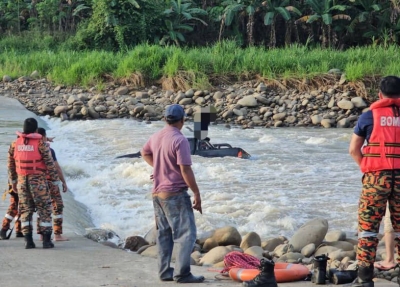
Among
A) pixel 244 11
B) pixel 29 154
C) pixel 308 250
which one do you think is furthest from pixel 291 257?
pixel 244 11

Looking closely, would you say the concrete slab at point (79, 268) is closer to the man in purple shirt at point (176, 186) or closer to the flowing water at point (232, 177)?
the man in purple shirt at point (176, 186)

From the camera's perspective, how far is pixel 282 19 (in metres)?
41.6

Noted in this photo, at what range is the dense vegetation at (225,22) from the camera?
1511 inches

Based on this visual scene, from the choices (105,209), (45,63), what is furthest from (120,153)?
(45,63)

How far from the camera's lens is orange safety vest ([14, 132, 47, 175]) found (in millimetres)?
9125

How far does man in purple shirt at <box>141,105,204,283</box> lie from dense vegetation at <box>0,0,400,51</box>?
99.5ft

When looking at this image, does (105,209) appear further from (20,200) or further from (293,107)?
(293,107)

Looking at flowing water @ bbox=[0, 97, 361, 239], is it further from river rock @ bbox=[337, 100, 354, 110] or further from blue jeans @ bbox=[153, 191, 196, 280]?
blue jeans @ bbox=[153, 191, 196, 280]

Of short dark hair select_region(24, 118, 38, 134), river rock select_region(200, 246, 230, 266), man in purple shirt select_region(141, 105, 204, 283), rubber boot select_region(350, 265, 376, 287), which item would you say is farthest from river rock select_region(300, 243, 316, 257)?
short dark hair select_region(24, 118, 38, 134)

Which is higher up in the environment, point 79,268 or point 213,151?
point 79,268

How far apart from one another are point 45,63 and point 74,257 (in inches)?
1036

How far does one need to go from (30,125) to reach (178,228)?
253 centimetres

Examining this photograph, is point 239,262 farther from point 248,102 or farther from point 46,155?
point 248,102

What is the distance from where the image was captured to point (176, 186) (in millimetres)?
7344
